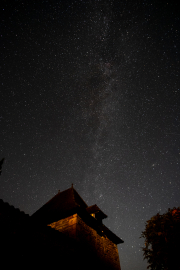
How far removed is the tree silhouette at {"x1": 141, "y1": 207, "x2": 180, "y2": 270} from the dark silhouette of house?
3951mm

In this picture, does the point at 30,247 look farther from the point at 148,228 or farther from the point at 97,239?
the point at 148,228

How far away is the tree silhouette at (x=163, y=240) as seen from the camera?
43.3ft

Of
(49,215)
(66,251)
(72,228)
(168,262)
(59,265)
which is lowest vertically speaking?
(168,262)

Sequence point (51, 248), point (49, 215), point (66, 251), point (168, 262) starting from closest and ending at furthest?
1. point (51, 248)
2. point (66, 251)
3. point (49, 215)
4. point (168, 262)

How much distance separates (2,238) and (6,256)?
1.92ft

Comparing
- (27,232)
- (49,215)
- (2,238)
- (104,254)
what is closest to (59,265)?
(27,232)

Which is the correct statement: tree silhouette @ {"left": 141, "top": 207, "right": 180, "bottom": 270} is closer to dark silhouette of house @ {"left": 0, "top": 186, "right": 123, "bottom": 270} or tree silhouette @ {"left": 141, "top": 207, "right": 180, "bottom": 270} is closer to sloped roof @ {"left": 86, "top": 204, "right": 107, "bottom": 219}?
dark silhouette of house @ {"left": 0, "top": 186, "right": 123, "bottom": 270}

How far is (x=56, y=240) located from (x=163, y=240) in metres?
12.5

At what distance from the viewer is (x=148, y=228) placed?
613 inches

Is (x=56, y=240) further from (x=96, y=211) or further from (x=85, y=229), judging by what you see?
(x=96, y=211)

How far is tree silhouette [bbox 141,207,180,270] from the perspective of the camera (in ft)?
43.3

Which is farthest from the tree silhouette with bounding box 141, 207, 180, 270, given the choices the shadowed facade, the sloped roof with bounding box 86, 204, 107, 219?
the sloped roof with bounding box 86, 204, 107, 219

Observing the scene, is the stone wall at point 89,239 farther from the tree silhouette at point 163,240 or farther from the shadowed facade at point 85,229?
the tree silhouette at point 163,240

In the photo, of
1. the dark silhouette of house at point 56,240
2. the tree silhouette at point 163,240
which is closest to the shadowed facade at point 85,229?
the dark silhouette of house at point 56,240
